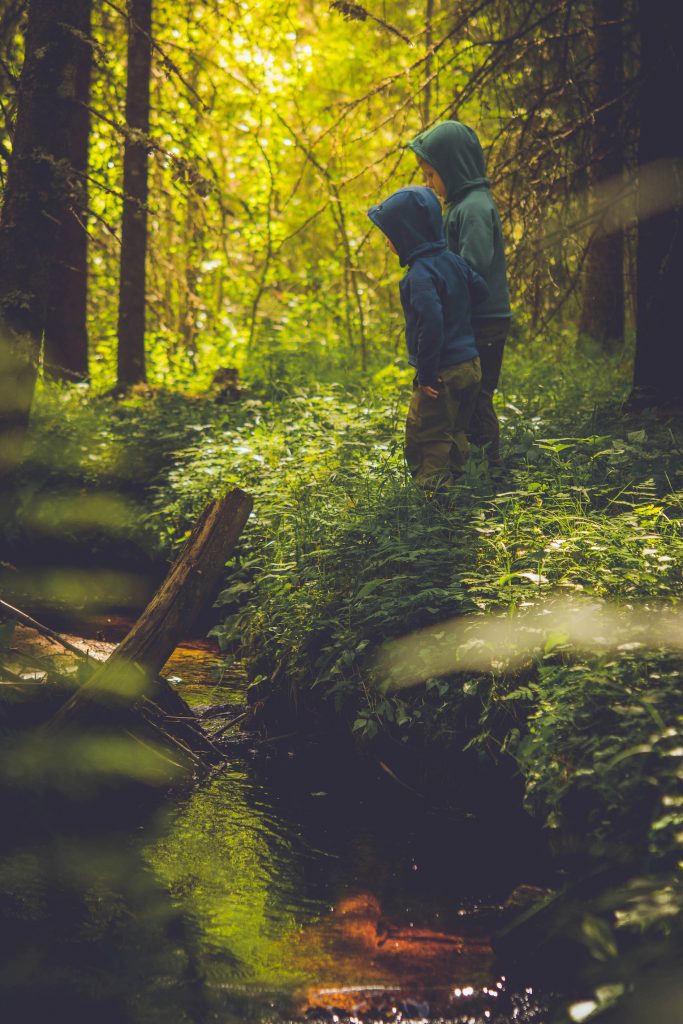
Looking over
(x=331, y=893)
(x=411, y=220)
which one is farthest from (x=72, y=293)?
(x=331, y=893)

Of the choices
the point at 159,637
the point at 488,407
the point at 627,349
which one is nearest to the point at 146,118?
the point at 627,349

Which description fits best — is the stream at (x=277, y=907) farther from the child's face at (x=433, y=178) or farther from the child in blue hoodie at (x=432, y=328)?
the child's face at (x=433, y=178)

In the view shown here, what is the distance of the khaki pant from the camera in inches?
245

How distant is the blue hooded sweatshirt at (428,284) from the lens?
6.04m

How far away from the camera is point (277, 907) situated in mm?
4066

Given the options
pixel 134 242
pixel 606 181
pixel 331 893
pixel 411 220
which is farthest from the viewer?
pixel 134 242

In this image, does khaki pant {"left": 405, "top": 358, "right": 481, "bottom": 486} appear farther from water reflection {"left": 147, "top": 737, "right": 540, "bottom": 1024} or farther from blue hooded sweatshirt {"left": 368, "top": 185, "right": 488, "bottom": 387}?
water reflection {"left": 147, "top": 737, "right": 540, "bottom": 1024}

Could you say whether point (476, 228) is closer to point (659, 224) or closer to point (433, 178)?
point (433, 178)

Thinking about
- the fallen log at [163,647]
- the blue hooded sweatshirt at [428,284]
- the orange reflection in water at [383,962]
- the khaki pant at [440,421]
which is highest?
the blue hooded sweatshirt at [428,284]

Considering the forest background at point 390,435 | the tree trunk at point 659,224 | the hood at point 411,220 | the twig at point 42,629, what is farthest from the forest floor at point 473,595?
the hood at point 411,220

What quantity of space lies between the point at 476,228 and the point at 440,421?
1.29m

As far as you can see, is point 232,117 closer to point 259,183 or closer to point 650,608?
point 259,183

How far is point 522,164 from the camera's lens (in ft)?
30.6

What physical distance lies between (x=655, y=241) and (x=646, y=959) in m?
6.32
